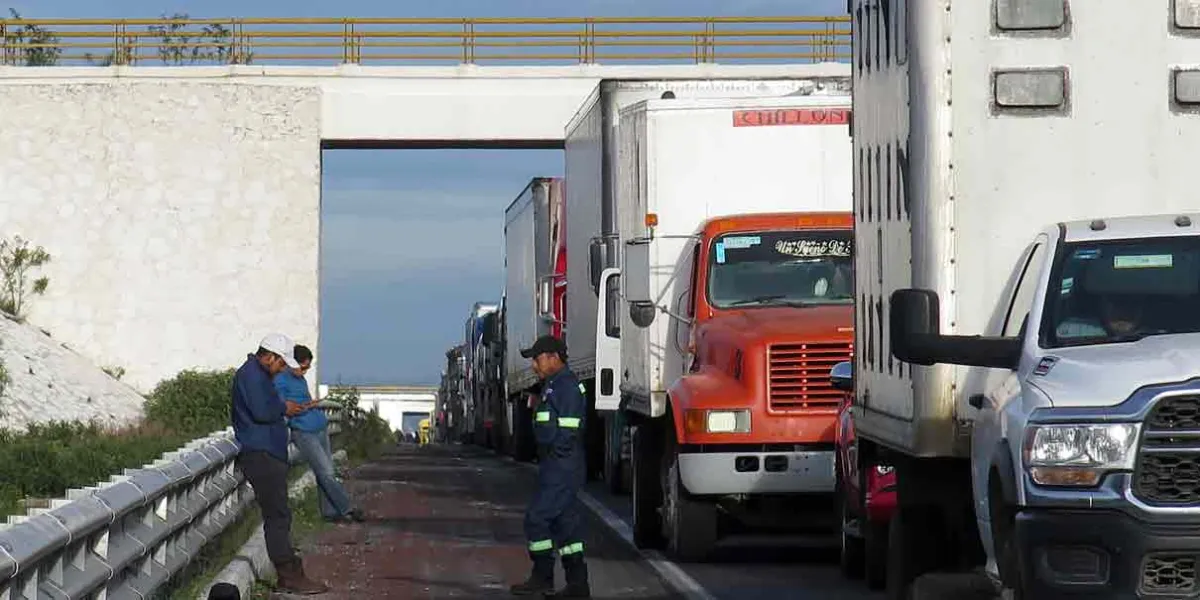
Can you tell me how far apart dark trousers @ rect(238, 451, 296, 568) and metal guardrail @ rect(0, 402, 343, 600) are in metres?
0.40

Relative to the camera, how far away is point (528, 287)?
36.0 metres

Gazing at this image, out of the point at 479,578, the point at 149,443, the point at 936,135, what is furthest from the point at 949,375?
the point at 149,443

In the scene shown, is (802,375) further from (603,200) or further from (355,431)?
(355,431)

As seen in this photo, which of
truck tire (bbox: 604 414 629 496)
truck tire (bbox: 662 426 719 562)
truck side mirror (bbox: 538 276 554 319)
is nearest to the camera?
truck tire (bbox: 662 426 719 562)

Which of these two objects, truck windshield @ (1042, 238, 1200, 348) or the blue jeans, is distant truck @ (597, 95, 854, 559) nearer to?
the blue jeans

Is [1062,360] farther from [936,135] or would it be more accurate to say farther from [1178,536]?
[936,135]

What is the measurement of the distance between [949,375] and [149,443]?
765 inches

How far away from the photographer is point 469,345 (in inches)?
2282

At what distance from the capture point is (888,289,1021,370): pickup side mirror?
30.9ft

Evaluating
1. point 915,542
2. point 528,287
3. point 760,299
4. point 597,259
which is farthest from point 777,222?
point 528,287

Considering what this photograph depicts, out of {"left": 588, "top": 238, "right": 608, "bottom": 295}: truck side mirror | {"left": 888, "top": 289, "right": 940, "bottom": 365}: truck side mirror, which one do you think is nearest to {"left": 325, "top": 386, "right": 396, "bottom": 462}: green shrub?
{"left": 588, "top": 238, "right": 608, "bottom": 295}: truck side mirror

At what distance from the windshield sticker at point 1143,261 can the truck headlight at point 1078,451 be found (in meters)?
1.35

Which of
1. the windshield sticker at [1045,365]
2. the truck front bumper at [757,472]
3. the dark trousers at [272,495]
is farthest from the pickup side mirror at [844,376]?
the windshield sticker at [1045,365]

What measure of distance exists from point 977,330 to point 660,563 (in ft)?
25.8
